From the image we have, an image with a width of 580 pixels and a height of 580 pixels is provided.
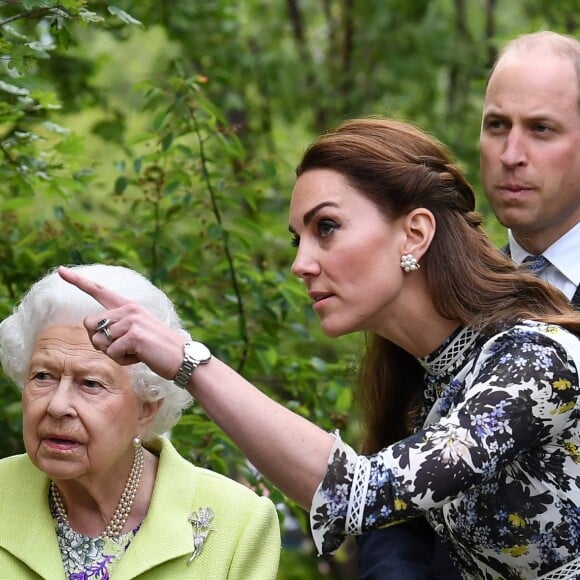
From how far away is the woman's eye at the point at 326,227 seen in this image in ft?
9.02

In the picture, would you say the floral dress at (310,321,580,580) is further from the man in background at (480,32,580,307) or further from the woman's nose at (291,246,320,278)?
the man in background at (480,32,580,307)

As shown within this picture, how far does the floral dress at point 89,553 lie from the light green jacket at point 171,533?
0.04 meters

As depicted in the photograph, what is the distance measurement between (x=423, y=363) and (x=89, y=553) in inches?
41.8

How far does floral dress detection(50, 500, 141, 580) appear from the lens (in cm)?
322

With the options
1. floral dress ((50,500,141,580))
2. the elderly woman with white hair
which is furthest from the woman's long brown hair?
floral dress ((50,500,141,580))

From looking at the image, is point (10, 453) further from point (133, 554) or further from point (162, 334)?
point (162, 334)

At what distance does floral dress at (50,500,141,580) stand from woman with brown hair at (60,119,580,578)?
0.85m

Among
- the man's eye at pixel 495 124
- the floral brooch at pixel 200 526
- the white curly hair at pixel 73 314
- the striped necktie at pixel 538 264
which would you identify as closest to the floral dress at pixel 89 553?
the floral brooch at pixel 200 526

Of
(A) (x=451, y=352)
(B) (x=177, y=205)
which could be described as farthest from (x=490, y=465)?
(B) (x=177, y=205)

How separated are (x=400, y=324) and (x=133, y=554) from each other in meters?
0.98

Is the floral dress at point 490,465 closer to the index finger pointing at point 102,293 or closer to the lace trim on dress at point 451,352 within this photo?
the lace trim on dress at point 451,352

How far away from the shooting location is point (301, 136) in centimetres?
1027

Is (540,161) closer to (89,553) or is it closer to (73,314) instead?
(73,314)

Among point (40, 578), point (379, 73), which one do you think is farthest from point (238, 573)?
point (379, 73)
